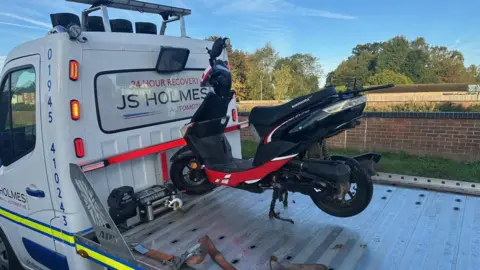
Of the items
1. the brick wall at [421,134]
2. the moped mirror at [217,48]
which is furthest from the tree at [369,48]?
the moped mirror at [217,48]

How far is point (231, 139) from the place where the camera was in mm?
3869

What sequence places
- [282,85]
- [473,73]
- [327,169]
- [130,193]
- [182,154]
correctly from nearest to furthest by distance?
[327,169] < [130,193] < [182,154] < [282,85] < [473,73]

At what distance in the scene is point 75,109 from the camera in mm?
2412

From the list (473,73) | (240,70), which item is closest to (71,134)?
(240,70)

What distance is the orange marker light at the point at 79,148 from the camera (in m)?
2.43

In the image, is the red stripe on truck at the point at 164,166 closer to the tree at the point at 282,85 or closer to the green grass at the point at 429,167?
the green grass at the point at 429,167

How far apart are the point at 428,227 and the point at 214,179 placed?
1787mm

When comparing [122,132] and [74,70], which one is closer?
[74,70]

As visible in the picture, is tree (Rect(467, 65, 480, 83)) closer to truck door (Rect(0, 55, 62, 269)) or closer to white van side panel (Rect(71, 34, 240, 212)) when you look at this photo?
white van side panel (Rect(71, 34, 240, 212))

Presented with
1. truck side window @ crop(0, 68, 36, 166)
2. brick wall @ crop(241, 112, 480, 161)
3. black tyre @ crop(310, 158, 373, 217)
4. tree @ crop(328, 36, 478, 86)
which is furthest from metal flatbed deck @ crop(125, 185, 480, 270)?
tree @ crop(328, 36, 478, 86)

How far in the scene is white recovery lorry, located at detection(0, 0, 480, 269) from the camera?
2246mm

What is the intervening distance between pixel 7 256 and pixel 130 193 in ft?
5.63

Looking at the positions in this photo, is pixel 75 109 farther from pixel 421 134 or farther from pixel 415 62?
pixel 415 62

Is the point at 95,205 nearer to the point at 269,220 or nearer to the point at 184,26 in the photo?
the point at 269,220
